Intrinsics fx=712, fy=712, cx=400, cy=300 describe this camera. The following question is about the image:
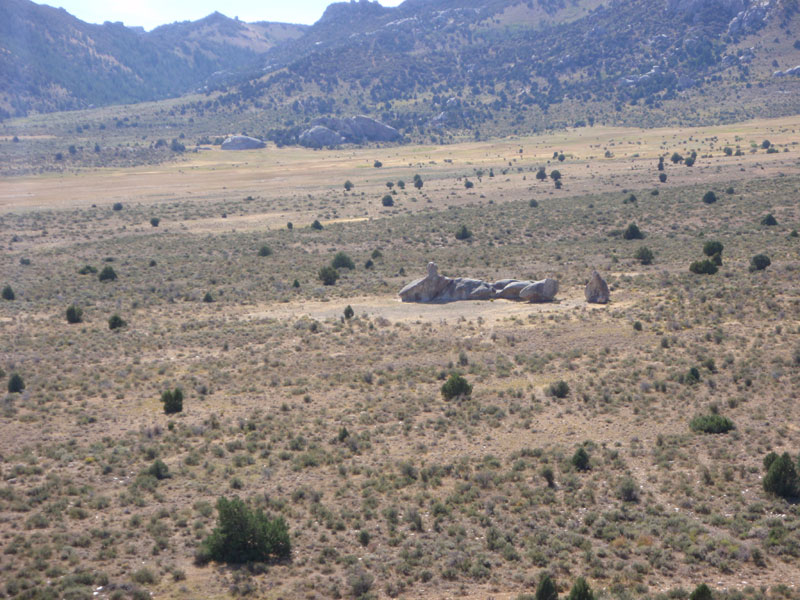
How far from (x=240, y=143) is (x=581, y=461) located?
121684mm

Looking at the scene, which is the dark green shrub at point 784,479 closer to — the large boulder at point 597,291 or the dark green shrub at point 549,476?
the dark green shrub at point 549,476

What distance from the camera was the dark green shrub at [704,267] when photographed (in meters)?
36.8

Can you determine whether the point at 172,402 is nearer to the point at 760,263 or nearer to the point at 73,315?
the point at 73,315

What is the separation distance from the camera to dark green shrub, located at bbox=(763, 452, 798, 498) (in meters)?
15.5

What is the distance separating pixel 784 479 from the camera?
1549cm

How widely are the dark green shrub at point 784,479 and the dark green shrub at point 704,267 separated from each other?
75.4 ft

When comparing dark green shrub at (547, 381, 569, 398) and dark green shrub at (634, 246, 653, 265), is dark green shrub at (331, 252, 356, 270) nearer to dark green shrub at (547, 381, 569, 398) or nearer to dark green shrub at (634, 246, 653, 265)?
dark green shrub at (634, 246, 653, 265)

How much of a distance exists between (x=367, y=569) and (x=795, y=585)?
7.58 m

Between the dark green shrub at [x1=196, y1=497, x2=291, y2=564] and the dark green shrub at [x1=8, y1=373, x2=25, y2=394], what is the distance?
13.4 m

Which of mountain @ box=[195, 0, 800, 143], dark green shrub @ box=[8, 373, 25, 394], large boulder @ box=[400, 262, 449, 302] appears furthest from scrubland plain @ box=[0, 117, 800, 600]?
mountain @ box=[195, 0, 800, 143]

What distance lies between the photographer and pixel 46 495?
1619 cm

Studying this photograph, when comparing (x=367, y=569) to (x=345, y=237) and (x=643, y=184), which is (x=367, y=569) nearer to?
(x=345, y=237)

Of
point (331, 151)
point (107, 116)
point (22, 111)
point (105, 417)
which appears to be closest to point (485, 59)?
point (331, 151)

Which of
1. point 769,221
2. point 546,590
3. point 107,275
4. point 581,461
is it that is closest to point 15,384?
point 581,461
